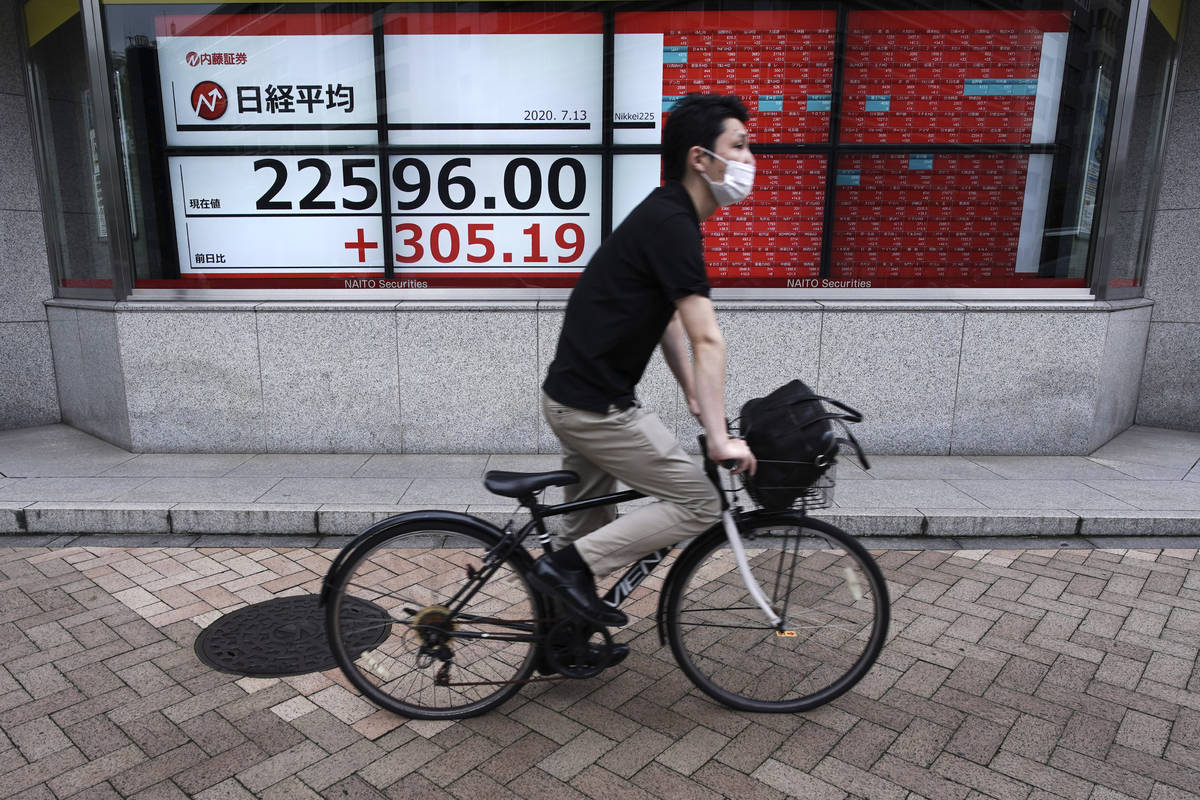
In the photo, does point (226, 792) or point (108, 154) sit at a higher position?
point (108, 154)

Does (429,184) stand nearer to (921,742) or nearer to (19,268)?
(19,268)

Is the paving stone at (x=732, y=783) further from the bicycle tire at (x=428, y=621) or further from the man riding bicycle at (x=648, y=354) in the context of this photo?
the bicycle tire at (x=428, y=621)

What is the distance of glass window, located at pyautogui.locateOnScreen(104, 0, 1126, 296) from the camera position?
234 inches

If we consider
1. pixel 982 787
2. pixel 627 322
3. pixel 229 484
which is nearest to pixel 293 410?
pixel 229 484

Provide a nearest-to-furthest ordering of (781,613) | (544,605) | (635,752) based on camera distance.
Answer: (635,752) < (544,605) < (781,613)

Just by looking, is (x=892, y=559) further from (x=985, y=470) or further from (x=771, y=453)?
(x=771, y=453)

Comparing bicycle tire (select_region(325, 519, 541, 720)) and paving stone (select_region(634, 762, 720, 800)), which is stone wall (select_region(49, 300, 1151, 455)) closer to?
bicycle tire (select_region(325, 519, 541, 720))

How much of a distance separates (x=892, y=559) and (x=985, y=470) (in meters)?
1.83

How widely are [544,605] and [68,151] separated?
6457mm

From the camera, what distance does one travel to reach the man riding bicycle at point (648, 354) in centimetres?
251

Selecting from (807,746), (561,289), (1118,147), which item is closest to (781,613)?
(807,746)

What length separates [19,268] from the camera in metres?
6.77

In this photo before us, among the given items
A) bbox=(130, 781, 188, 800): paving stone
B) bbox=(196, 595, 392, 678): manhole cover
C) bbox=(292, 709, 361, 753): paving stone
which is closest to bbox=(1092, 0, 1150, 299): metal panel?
bbox=(196, 595, 392, 678): manhole cover

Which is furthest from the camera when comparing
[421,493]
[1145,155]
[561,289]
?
[1145,155]
